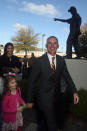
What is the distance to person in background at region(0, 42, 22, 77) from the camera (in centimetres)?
477

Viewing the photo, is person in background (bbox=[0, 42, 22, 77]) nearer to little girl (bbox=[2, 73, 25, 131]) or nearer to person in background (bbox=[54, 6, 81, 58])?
little girl (bbox=[2, 73, 25, 131])

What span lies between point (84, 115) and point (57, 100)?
1.89 meters

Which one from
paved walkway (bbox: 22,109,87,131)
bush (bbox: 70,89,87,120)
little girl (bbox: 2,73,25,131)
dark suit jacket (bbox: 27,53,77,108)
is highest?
dark suit jacket (bbox: 27,53,77,108)

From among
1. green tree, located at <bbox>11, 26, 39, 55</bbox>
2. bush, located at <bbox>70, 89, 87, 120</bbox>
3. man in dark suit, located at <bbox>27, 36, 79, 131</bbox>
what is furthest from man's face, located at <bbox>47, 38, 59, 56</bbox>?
green tree, located at <bbox>11, 26, 39, 55</bbox>

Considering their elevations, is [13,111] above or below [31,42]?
below

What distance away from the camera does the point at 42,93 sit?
11.4 feet

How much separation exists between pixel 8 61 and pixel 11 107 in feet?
4.77

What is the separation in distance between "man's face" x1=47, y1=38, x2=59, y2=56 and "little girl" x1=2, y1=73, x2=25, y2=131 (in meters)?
0.84

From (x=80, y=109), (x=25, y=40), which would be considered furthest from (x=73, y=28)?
(x=25, y=40)

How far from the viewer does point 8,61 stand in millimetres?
4887

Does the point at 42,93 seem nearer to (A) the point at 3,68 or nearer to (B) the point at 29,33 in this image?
(A) the point at 3,68

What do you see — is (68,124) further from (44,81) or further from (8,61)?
(44,81)

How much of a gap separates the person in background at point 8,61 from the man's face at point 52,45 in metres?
1.44

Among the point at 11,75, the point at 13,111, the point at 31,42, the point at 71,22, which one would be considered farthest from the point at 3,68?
the point at 31,42
